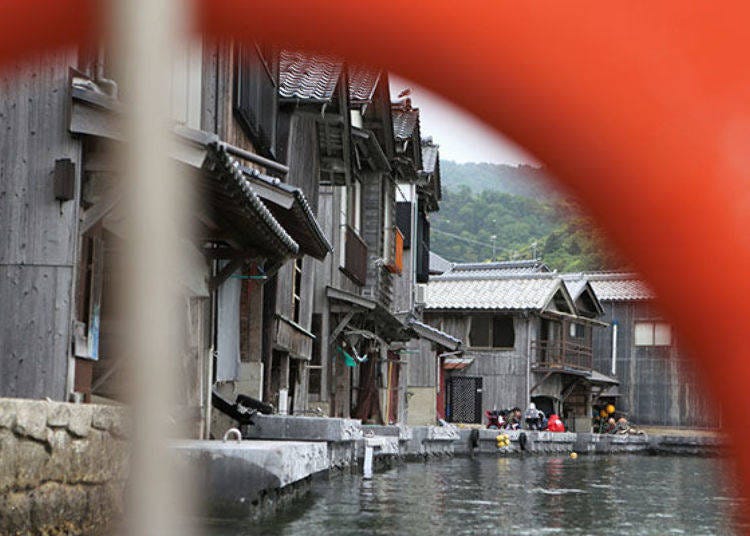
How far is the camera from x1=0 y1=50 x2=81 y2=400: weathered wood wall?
7.07 m

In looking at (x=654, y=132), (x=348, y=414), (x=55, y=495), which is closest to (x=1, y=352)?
(x=55, y=495)

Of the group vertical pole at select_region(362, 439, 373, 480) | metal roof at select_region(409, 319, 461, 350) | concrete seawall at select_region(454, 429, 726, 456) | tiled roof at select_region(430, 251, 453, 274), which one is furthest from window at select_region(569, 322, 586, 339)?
vertical pole at select_region(362, 439, 373, 480)

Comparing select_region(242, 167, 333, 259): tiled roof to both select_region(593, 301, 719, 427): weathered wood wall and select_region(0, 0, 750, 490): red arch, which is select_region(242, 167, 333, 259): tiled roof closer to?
select_region(0, 0, 750, 490): red arch

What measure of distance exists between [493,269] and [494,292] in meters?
3.37

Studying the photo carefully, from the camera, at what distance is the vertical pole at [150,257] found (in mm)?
1437

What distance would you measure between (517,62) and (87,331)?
6299mm

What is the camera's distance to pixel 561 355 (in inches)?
1369

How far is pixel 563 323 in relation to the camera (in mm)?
35250

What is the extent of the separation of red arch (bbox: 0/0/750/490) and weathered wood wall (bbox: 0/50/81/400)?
5.67 m

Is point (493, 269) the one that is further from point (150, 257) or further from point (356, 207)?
point (150, 257)

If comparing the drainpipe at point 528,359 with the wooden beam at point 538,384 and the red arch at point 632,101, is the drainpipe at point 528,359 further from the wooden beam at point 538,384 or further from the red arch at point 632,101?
the red arch at point 632,101

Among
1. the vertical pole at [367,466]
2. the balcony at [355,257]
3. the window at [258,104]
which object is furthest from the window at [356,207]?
the window at [258,104]

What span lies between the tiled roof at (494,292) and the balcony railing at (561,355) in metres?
1.50

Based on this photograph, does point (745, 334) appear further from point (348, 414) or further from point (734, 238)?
point (348, 414)
